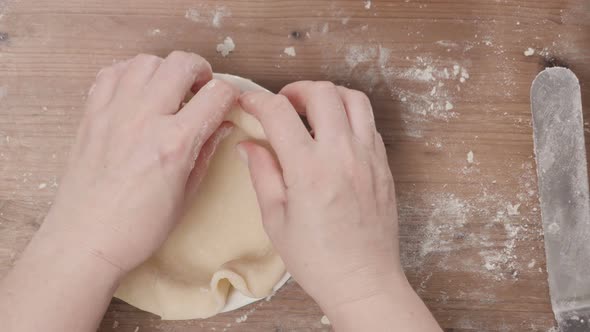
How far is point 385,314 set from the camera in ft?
2.15

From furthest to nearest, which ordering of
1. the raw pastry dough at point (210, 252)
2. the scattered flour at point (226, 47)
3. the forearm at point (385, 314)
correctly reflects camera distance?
the scattered flour at point (226, 47), the raw pastry dough at point (210, 252), the forearm at point (385, 314)

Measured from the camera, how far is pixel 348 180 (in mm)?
680

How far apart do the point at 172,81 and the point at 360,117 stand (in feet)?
0.80

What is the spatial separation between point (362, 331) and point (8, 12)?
717 millimetres

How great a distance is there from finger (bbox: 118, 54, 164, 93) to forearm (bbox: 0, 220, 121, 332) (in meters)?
0.20

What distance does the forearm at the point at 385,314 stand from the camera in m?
0.65

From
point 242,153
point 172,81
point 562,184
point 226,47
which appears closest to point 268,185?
point 242,153

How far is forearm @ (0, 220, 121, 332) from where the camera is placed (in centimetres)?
66

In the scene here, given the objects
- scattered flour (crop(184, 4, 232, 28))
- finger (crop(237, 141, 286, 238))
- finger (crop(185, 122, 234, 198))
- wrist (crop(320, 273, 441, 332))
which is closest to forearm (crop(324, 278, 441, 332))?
wrist (crop(320, 273, 441, 332))

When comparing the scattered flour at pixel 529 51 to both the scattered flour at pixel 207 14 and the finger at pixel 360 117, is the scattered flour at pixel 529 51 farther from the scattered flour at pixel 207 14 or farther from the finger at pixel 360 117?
the scattered flour at pixel 207 14

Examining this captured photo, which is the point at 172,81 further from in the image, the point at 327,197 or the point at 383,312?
the point at 383,312

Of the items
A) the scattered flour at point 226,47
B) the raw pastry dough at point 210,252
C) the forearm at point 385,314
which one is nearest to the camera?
the forearm at point 385,314

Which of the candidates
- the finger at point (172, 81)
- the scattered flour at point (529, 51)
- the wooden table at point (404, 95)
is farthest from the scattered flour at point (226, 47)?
the scattered flour at point (529, 51)

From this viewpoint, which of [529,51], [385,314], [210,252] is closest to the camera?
[385,314]
